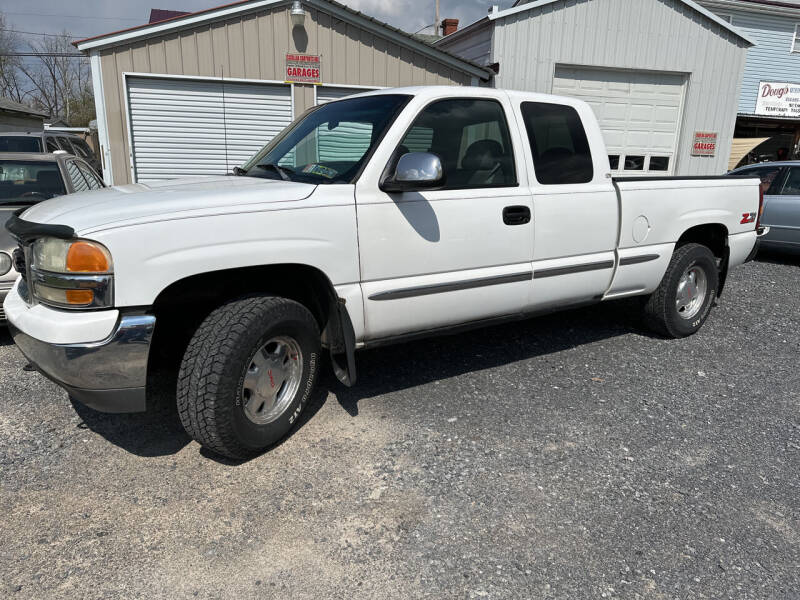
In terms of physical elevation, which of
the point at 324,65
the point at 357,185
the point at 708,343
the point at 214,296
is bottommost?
the point at 708,343

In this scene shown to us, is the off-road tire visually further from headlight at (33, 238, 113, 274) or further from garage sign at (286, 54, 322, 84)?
garage sign at (286, 54, 322, 84)

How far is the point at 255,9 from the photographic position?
10336mm

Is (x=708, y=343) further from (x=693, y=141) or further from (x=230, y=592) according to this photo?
(x=693, y=141)

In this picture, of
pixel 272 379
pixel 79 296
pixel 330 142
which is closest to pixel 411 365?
pixel 272 379

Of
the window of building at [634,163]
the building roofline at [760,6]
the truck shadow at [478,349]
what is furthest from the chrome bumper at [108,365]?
the building roofline at [760,6]

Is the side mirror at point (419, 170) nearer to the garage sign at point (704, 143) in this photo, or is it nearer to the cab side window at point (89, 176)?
the cab side window at point (89, 176)

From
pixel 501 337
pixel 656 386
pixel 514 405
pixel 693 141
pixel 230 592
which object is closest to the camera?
pixel 230 592

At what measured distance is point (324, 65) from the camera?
35.8ft

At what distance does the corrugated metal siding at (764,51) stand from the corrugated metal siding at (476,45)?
12.1 m

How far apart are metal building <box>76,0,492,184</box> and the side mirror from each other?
839cm

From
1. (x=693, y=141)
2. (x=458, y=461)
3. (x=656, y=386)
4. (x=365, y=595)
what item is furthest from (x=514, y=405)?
(x=693, y=141)

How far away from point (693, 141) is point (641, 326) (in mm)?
10102

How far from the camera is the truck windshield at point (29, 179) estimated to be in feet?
17.3

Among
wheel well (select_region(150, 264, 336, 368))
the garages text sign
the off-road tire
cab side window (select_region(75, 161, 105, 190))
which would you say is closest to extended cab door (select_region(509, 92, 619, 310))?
wheel well (select_region(150, 264, 336, 368))
